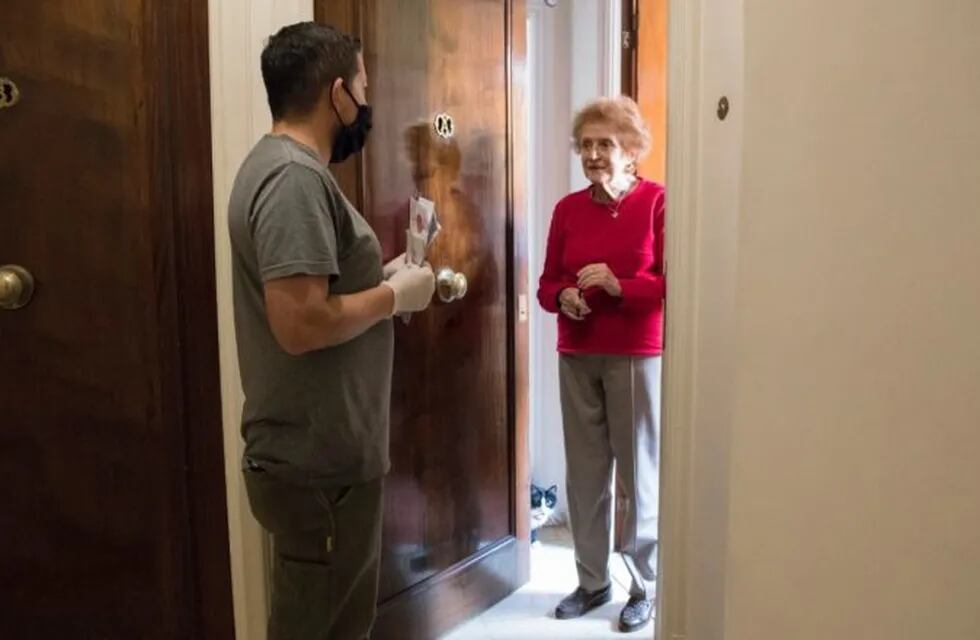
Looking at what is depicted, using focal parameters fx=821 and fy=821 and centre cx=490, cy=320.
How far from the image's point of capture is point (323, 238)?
4.22 ft

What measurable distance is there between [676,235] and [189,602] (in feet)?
4.22

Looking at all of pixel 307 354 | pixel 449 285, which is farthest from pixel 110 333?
pixel 449 285

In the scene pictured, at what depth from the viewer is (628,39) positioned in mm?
2766

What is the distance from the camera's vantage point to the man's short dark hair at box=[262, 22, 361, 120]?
1375mm

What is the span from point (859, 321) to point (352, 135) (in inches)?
39.6

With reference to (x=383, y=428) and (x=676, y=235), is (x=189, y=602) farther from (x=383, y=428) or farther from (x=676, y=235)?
(x=676, y=235)

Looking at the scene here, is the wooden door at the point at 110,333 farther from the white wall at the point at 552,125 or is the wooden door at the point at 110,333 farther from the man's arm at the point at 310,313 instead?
the white wall at the point at 552,125

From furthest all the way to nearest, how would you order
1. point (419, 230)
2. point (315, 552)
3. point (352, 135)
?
point (419, 230), point (352, 135), point (315, 552)

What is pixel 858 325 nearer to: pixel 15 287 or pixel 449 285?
pixel 449 285

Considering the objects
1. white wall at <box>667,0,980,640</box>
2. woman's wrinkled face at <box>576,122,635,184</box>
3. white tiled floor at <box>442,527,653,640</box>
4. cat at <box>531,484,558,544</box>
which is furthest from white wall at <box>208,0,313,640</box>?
cat at <box>531,484,558,544</box>

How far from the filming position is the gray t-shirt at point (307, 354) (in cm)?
128

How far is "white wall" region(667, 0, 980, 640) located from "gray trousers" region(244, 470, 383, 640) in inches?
26.9

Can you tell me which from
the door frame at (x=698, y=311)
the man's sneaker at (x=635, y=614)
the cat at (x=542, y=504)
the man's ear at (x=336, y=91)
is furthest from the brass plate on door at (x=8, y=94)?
the cat at (x=542, y=504)


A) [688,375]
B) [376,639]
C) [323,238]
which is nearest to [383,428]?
[323,238]
